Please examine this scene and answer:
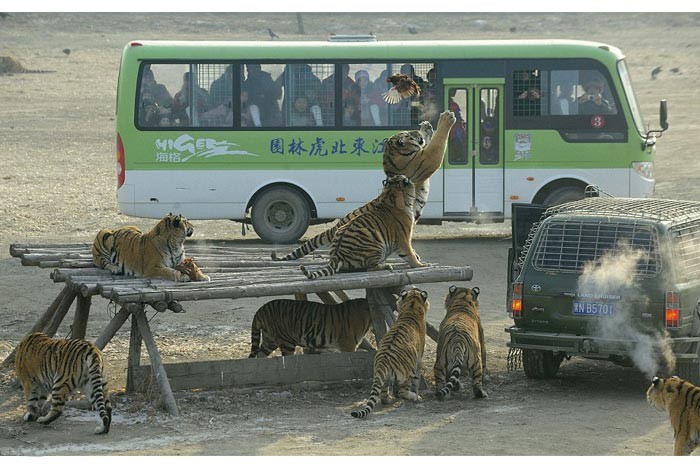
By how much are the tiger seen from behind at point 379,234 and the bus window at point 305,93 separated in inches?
295

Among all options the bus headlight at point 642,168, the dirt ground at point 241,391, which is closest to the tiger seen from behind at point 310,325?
the dirt ground at point 241,391

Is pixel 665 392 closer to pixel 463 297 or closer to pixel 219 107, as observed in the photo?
pixel 463 297

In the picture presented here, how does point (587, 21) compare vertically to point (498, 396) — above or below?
above

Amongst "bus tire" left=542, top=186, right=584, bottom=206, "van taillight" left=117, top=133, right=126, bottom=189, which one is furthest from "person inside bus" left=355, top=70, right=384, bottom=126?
"van taillight" left=117, top=133, right=126, bottom=189

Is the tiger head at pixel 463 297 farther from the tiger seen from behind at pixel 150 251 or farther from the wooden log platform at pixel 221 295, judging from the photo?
the tiger seen from behind at pixel 150 251

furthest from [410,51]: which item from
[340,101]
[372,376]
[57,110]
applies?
[57,110]

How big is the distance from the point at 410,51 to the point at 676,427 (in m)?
11.4

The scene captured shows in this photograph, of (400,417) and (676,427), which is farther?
(400,417)

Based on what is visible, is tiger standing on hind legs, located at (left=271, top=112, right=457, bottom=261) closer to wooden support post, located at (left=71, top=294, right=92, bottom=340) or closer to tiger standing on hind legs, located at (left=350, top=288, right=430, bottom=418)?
tiger standing on hind legs, located at (left=350, top=288, right=430, bottom=418)

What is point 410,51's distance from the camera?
19.6 metres

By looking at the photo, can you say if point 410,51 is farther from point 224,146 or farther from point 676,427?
point 676,427

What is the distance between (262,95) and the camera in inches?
771

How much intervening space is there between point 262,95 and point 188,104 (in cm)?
Result: 106

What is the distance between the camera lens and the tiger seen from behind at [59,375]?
1015cm
